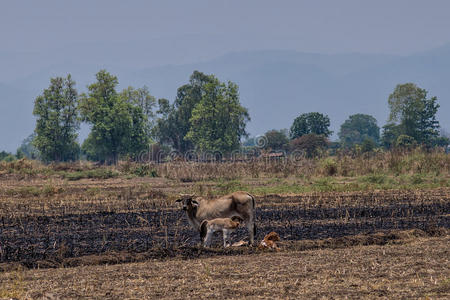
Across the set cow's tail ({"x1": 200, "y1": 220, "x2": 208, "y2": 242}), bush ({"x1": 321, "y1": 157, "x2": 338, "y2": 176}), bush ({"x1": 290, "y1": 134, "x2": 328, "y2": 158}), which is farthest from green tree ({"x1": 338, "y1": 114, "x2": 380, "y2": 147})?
cow's tail ({"x1": 200, "y1": 220, "x2": 208, "y2": 242})

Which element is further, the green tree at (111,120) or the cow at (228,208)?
the green tree at (111,120)

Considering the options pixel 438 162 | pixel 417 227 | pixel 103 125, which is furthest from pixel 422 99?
pixel 417 227

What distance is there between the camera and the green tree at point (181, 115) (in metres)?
99.3

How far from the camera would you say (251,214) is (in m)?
16.4

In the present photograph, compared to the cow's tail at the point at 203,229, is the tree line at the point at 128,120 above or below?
above

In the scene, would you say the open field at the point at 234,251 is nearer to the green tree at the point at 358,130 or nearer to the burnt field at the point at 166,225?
the burnt field at the point at 166,225

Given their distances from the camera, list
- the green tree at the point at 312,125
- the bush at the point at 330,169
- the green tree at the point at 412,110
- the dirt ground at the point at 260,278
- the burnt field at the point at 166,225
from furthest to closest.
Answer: the green tree at the point at 312,125 → the green tree at the point at 412,110 → the bush at the point at 330,169 → the burnt field at the point at 166,225 → the dirt ground at the point at 260,278

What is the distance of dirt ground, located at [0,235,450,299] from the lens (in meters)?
10.4

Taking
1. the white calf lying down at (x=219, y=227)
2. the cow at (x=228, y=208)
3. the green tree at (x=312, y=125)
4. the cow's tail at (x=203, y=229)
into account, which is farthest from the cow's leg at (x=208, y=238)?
the green tree at (x=312, y=125)

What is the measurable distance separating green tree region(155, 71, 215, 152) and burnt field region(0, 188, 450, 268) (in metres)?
71.9

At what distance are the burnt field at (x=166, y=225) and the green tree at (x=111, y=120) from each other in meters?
48.8

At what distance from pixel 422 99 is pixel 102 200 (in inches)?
2905

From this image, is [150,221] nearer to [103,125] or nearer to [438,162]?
[438,162]

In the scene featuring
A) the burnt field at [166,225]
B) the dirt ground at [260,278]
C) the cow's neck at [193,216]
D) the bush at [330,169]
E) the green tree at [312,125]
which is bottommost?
the dirt ground at [260,278]
